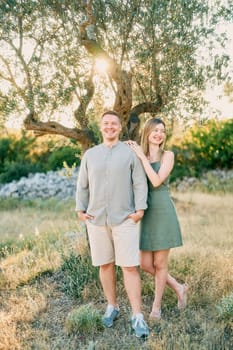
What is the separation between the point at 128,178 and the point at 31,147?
17.3 meters

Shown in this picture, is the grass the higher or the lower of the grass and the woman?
the lower

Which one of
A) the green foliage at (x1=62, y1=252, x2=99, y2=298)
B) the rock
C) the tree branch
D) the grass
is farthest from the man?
the rock

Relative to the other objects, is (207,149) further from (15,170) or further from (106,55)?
(106,55)

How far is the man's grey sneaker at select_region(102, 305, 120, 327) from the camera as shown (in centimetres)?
581

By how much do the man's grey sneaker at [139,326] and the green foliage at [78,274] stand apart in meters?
1.33

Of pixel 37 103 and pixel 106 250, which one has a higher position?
pixel 37 103

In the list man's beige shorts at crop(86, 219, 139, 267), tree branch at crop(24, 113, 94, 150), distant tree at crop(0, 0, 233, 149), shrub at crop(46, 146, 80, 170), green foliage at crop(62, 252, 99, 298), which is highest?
distant tree at crop(0, 0, 233, 149)

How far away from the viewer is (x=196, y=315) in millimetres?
5980

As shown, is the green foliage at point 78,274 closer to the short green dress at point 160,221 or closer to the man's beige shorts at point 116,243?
the man's beige shorts at point 116,243

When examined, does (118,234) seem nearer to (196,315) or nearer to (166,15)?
(196,315)

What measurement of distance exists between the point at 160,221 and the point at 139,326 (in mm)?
1150

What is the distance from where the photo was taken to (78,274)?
6969 millimetres

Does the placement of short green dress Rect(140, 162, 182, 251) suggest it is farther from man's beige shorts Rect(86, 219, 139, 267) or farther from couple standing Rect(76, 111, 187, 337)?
man's beige shorts Rect(86, 219, 139, 267)

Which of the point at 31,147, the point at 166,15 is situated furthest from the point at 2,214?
Answer: the point at 166,15
